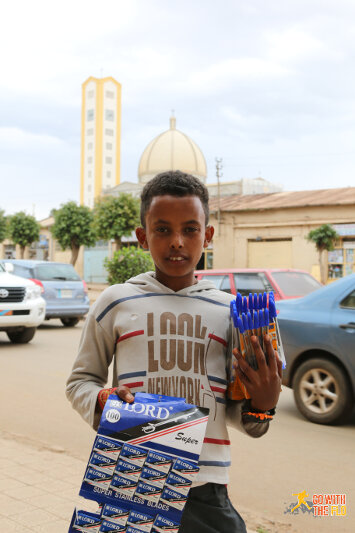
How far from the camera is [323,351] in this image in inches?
234

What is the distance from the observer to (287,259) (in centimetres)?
3084

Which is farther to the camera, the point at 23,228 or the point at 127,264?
the point at 23,228

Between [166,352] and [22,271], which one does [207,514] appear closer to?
[166,352]

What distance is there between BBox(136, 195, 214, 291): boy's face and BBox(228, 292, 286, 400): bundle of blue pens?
0.27m

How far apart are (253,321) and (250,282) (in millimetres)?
8213

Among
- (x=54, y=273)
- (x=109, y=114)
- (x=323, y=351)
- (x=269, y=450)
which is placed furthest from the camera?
(x=109, y=114)

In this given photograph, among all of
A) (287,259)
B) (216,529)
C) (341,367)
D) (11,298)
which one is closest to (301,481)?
(341,367)

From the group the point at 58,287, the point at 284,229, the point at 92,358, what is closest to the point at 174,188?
the point at 92,358

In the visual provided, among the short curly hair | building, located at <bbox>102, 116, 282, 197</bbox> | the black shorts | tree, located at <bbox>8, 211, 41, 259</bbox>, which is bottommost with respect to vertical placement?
the black shorts

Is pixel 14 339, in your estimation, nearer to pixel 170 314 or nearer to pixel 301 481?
pixel 301 481

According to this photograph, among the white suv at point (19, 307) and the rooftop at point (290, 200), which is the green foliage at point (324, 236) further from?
the white suv at point (19, 307)

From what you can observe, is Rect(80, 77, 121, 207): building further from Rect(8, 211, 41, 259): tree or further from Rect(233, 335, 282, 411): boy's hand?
Rect(233, 335, 282, 411): boy's hand

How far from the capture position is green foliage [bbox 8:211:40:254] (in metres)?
42.0

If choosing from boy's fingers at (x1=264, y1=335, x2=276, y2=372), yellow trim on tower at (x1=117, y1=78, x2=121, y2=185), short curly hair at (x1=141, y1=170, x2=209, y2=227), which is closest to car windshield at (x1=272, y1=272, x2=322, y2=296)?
short curly hair at (x1=141, y1=170, x2=209, y2=227)
